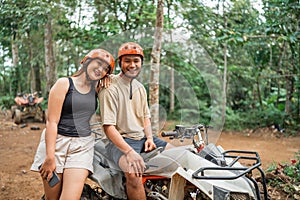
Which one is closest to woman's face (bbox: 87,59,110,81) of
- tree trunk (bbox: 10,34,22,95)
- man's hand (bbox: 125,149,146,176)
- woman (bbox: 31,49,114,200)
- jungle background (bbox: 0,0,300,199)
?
woman (bbox: 31,49,114,200)

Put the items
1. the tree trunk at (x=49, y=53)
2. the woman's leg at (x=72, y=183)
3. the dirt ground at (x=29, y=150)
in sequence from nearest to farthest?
1. the woman's leg at (x=72, y=183)
2. the dirt ground at (x=29, y=150)
3. the tree trunk at (x=49, y=53)

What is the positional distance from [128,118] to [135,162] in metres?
0.31

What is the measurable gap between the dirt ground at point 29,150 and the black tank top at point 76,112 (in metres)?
2.09

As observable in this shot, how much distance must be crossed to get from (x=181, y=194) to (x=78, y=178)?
2.31 ft

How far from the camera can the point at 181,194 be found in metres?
1.95

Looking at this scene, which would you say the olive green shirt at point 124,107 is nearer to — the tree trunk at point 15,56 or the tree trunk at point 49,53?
the tree trunk at point 49,53

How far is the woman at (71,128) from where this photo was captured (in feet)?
6.52

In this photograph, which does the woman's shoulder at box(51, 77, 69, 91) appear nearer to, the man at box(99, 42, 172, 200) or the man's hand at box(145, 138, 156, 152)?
the man at box(99, 42, 172, 200)

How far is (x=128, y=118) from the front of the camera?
6.88 feet

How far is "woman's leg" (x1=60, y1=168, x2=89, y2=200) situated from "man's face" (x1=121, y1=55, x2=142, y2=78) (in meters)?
0.75

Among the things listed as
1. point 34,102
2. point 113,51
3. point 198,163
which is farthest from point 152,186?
point 34,102

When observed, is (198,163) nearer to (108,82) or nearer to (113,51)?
(108,82)

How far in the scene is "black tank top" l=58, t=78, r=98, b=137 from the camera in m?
2.03

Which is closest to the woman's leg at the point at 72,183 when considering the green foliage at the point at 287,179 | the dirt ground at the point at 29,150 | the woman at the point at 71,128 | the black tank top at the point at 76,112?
the woman at the point at 71,128
